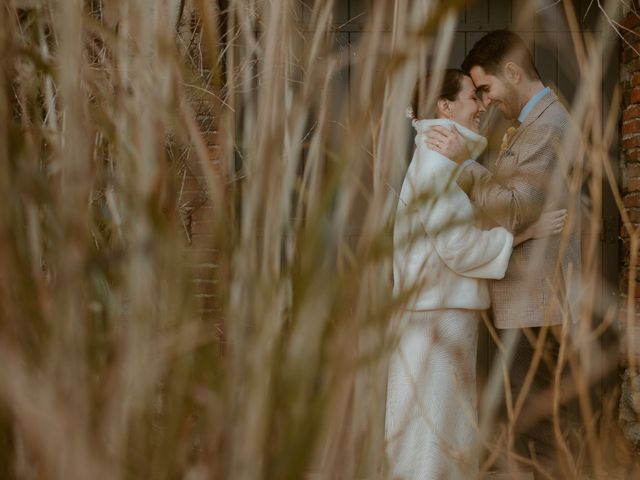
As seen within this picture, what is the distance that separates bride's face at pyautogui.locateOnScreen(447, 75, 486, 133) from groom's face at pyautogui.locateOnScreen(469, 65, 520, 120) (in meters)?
0.07

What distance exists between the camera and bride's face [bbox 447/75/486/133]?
98.3 inches

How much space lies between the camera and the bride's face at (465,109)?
2.50m

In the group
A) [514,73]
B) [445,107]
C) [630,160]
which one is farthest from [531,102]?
[630,160]

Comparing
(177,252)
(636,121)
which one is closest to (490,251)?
(636,121)

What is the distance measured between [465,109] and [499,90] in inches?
6.3

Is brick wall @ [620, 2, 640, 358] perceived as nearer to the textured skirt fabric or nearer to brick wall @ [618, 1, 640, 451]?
brick wall @ [618, 1, 640, 451]

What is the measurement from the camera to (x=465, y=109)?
2.50m

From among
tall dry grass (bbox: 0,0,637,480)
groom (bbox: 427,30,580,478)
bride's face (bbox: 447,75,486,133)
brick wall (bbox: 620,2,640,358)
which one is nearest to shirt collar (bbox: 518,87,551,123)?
groom (bbox: 427,30,580,478)

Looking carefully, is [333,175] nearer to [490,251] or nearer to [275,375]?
[275,375]

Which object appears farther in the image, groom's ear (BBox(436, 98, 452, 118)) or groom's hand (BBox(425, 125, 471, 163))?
groom's ear (BBox(436, 98, 452, 118))

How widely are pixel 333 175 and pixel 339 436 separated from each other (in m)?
0.21

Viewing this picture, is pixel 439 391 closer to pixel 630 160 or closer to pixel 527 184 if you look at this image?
pixel 527 184

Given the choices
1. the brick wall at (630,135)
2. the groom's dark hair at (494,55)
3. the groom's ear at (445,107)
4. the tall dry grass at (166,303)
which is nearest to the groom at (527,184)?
the groom's dark hair at (494,55)

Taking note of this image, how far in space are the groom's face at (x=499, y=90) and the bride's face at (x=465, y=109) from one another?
7 cm
